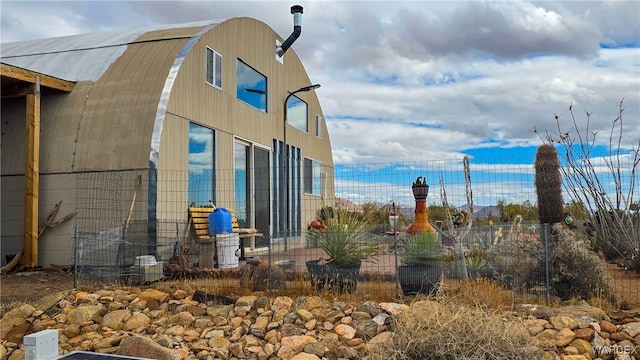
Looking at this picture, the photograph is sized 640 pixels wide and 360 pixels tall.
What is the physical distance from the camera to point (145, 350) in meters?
4.98

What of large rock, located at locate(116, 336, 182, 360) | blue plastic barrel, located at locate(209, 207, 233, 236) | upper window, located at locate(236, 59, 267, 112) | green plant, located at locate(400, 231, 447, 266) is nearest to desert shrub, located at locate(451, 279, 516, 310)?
green plant, located at locate(400, 231, 447, 266)

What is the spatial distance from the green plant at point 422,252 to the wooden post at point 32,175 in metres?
6.76

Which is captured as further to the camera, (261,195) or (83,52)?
(261,195)

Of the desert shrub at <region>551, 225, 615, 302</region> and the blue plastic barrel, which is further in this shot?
the blue plastic barrel

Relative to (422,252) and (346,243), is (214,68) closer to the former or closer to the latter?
(346,243)

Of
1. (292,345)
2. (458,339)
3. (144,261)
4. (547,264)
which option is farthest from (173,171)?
(458,339)

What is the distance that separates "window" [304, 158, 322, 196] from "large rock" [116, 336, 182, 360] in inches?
409

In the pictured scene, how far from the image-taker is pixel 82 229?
30.5 ft

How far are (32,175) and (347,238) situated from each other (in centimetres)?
626

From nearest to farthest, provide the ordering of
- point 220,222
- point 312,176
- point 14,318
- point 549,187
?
point 14,318 < point 549,187 < point 220,222 < point 312,176

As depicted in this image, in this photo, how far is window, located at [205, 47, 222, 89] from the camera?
35.8 feet

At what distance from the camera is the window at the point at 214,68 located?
429 inches

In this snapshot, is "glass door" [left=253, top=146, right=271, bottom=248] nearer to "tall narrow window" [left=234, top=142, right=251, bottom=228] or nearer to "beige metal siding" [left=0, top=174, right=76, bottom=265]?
"tall narrow window" [left=234, top=142, right=251, bottom=228]

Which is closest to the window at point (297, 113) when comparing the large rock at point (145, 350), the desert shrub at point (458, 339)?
the large rock at point (145, 350)
